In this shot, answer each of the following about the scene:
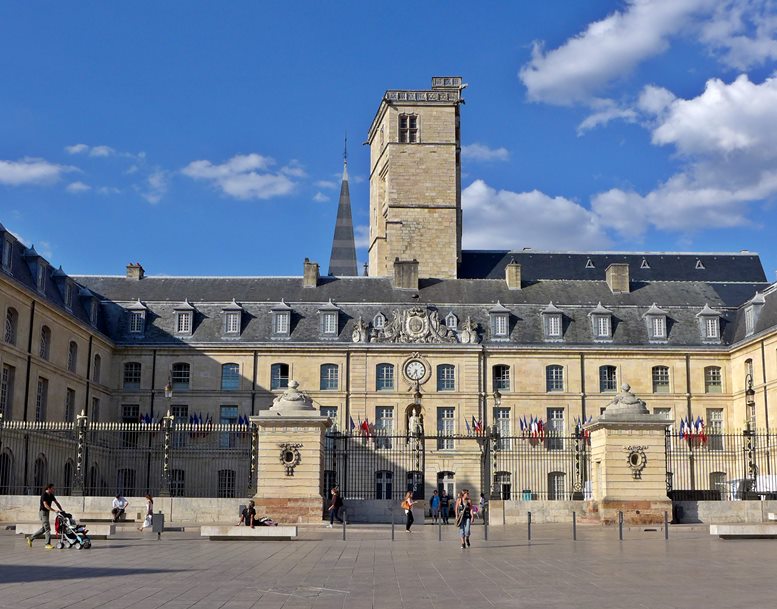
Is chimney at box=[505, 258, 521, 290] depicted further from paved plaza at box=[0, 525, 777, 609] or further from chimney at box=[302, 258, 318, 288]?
paved plaza at box=[0, 525, 777, 609]

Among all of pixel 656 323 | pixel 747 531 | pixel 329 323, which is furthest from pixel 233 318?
pixel 747 531

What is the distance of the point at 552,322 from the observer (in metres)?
52.3

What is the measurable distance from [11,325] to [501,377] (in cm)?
2303

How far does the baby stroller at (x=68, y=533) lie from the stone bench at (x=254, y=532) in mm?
3000

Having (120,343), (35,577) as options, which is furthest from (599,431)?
(120,343)

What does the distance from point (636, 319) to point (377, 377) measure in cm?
1344

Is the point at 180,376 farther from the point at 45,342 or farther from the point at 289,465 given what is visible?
the point at 289,465

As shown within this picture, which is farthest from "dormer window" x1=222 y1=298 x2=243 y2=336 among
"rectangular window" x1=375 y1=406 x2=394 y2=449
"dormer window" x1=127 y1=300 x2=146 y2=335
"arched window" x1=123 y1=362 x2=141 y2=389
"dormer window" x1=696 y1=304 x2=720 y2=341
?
"dormer window" x1=696 y1=304 x2=720 y2=341

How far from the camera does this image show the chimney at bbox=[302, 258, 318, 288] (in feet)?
Result: 182

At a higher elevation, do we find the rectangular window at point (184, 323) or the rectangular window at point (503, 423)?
the rectangular window at point (184, 323)

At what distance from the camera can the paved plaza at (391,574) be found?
12016 millimetres

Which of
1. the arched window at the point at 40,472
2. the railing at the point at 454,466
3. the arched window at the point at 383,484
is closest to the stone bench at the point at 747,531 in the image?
the railing at the point at 454,466

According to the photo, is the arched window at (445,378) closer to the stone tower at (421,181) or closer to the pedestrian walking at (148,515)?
the stone tower at (421,181)

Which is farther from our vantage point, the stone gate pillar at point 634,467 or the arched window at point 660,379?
the arched window at point 660,379
